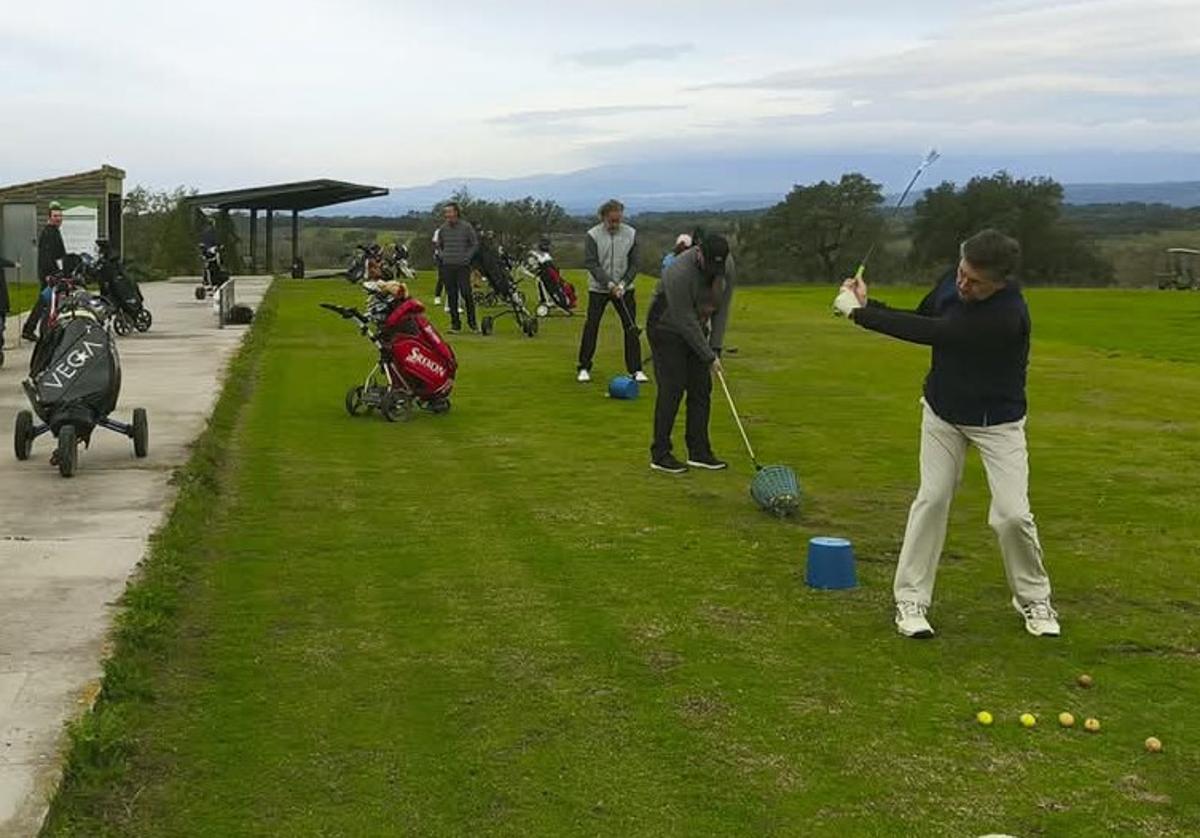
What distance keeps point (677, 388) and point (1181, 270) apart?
41.2m

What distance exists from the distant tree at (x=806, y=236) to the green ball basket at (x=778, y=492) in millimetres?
56131

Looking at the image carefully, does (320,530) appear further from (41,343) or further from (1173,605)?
(1173,605)

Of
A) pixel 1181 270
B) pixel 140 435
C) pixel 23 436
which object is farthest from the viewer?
pixel 1181 270

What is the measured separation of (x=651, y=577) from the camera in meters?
7.18

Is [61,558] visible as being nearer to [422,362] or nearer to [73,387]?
[73,387]

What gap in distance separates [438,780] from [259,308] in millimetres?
22799

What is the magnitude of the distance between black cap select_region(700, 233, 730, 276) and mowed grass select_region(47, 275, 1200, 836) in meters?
1.45

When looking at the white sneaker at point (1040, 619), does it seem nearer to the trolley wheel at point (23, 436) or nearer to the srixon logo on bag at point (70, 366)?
the srixon logo on bag at point (70, 366)

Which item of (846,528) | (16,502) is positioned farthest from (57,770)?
(846,528)

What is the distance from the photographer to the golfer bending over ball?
5.99 metres

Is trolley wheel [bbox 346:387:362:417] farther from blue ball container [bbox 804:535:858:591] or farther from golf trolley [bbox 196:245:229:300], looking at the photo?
golf trolley [bbox 196:245:229:300]

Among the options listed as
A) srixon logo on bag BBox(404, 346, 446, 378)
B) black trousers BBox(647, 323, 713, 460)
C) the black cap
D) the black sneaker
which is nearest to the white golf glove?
the black cap

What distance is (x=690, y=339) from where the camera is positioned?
391 inches

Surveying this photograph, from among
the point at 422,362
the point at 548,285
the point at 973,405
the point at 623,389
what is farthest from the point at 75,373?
the point at 548,285
